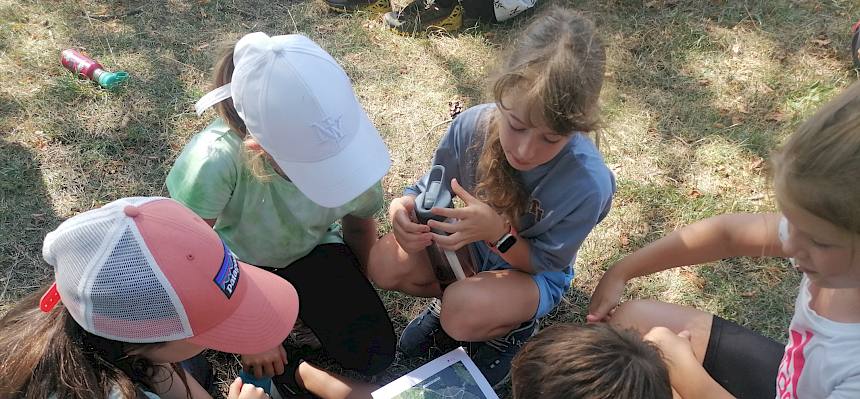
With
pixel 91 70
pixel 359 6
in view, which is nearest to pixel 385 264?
pixel 91 70

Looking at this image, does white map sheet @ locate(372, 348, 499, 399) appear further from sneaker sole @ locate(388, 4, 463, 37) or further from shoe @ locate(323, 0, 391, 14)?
shoe @ locate(323, 0, 391, 14)

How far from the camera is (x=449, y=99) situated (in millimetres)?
2951

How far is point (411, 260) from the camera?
76.8 inches

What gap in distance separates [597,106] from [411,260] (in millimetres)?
780

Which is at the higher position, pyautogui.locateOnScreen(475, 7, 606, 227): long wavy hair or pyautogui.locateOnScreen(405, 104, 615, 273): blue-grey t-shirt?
pyautogui.locateOnScreen(475, 7, 606, 227): long wavy hair

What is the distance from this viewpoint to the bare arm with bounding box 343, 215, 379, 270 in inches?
79.7

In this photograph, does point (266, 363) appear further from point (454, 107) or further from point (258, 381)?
point (454, 107)

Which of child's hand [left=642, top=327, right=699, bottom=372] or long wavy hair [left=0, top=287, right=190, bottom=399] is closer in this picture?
long wavy hair [left=0, top=287, right=190, bottom=399]

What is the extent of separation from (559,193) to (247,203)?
881 mm

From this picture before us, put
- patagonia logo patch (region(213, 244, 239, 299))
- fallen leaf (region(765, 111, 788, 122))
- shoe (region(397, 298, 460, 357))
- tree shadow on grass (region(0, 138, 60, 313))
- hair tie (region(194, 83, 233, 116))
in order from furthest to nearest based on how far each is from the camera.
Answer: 1. fallen leaf (region(765, 111, 788, 122))
2. tree shadow on grass (region(0, 138, 60, 313))
3. shoe (region(397, 298, 460, 357))
4. hair tie (region(194, 83, 233, 116))
5. patagonia logo patch (region(213, 244, 239, 299))

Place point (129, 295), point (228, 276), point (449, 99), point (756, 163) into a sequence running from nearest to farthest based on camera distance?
point (129, 295) < point (228, 276) < point (756, 163) < point (449, 99)

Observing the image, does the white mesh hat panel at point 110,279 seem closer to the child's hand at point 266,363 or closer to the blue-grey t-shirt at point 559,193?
the child's hand at point 266,363

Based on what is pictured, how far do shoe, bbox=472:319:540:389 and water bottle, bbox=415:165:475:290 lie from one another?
0.23 m

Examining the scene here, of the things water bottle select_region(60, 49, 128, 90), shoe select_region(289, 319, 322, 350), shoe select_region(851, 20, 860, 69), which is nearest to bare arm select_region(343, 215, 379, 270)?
shoe select_region(289, 319, 322, 350)
